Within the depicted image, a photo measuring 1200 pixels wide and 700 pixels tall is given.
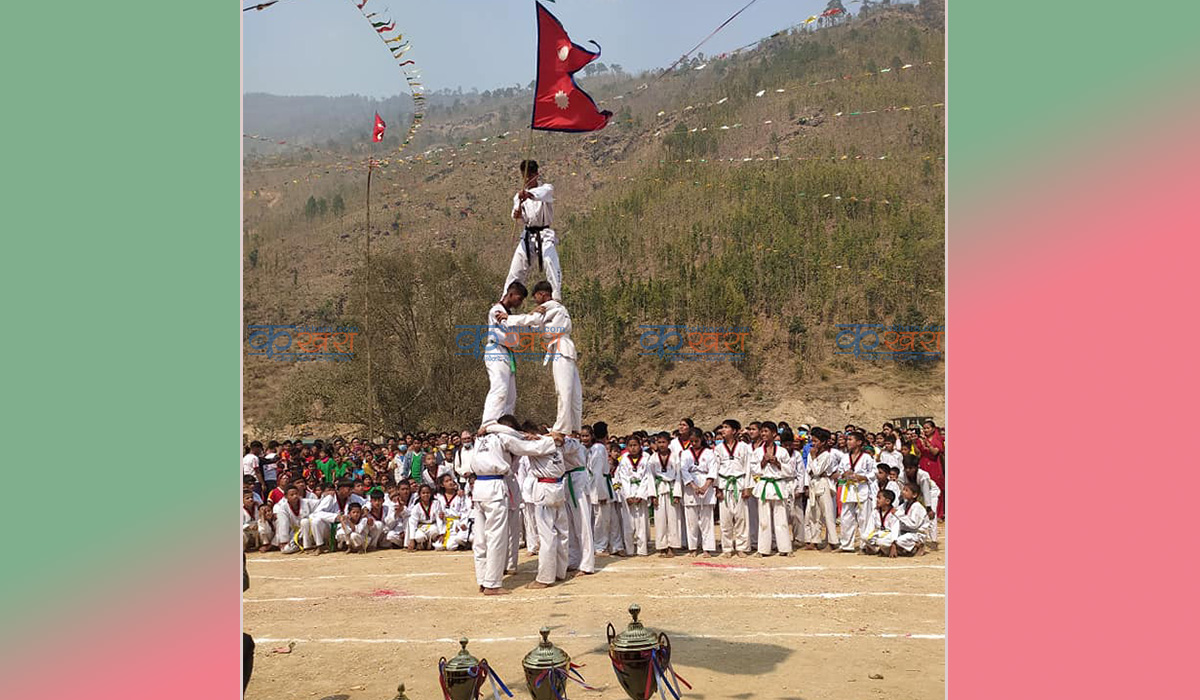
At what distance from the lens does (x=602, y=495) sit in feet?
40.5

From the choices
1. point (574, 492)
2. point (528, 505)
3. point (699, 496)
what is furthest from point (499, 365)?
point (699, 496)

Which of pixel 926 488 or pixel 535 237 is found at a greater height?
pixel 535 237

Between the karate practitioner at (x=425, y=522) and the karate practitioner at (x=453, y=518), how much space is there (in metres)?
0.07

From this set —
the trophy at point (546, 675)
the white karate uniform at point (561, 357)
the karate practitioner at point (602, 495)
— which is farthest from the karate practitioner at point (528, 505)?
the trophy at point (546, 675)

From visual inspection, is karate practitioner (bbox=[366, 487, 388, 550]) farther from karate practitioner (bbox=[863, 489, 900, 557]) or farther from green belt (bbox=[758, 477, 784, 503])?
karate practitioner (bbox=[863, 489, 900, 557])

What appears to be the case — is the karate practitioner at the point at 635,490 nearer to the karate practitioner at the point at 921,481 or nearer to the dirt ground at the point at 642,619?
the dirt ground at the point at 642,619

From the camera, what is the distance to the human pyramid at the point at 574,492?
10.0 meters

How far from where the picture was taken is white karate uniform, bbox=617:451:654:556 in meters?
12.5

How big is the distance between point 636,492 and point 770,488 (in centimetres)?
172

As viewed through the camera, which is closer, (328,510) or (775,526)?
(775,526)

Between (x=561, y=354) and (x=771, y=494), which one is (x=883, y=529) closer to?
(x=771, y=494)

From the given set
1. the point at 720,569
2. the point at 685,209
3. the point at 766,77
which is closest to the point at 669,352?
the point at 685,209

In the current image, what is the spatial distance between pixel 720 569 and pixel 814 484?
2.54m

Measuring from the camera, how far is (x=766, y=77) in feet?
146
